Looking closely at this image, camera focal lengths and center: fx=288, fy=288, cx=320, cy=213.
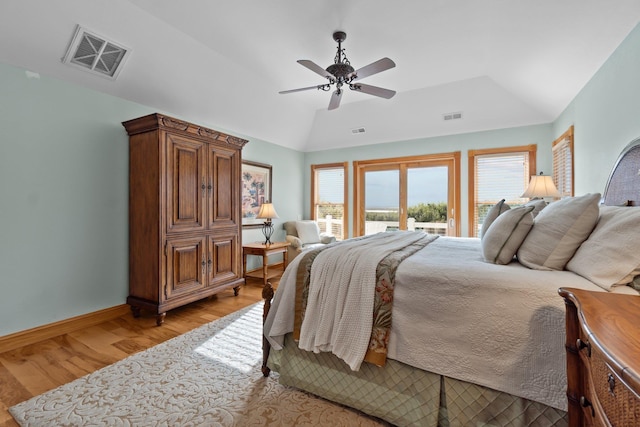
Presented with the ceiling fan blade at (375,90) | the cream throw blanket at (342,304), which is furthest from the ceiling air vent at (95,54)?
the cream throw blanket at (342,304)

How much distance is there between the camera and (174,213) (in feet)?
10.0

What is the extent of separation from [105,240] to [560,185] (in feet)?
18.3

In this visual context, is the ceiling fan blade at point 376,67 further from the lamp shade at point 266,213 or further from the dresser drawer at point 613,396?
the lamp shade at point 266,213

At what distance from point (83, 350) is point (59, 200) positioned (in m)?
1.41

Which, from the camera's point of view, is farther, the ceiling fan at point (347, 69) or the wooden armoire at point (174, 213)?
the wooden armoire at point (174, 213)

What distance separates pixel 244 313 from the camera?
10.6ft

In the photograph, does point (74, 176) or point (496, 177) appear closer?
point (74, 176)

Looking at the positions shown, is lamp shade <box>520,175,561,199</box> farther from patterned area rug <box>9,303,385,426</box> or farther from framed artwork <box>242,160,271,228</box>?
framed artwork <box>242,160,271,228</box>

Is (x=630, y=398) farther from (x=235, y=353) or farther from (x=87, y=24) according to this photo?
(x=87, y=24)

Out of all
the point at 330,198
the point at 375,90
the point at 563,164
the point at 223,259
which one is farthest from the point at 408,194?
the point at 223,259

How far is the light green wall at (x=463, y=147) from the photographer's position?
4308 mm

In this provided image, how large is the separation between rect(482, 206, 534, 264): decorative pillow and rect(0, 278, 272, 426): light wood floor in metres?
2.73

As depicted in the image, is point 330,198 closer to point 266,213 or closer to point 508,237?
point 266,213

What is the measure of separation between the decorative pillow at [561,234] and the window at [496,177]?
3.31 metres
